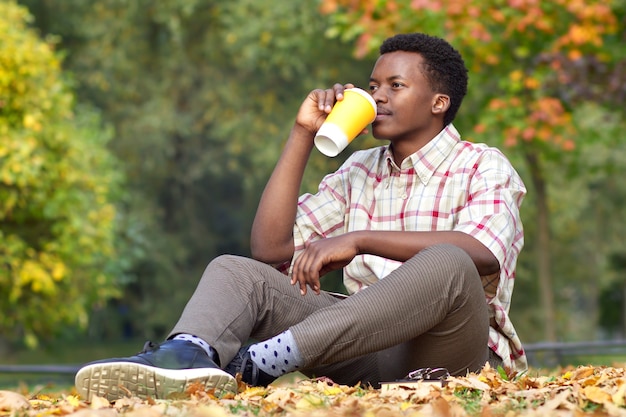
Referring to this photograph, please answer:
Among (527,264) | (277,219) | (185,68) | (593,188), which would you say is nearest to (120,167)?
(185,68)

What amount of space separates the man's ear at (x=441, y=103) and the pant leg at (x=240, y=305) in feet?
2.68

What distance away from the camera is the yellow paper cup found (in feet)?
11.3

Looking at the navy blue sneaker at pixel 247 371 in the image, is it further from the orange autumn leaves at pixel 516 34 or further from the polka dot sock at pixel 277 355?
the orange autumn leaves at pixel 516 34

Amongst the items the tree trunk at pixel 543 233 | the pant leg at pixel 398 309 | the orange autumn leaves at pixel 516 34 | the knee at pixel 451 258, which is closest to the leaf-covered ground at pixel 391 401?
the pant leg at pixel 398 309

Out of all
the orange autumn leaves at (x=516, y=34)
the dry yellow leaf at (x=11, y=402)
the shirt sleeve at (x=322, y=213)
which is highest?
the orange autumn leaves at (x=516, y=34)

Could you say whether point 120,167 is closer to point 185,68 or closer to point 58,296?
point 185,68

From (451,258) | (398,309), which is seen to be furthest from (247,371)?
(451,258)

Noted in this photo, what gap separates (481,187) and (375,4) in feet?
23.8

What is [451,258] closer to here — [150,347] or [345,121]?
[345,121]

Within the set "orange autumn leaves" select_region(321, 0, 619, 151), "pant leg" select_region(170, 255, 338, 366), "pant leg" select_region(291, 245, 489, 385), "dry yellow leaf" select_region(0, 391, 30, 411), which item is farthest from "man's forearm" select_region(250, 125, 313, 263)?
"orange autumn leaves" select_region(321, 0, 619, 151)

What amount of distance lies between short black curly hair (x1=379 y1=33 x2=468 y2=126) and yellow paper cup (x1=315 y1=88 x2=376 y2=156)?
1.19ft

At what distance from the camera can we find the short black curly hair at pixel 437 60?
12.4ft

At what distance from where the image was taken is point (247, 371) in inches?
130

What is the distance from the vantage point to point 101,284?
45.4ft
